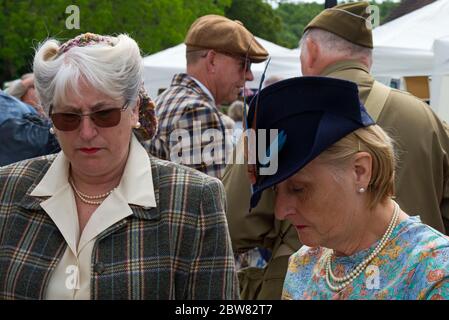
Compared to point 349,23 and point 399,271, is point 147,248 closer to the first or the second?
point 399,271

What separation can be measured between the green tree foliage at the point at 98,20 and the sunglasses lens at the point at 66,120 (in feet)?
23.4

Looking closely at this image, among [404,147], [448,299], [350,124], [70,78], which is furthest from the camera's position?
[404,147]

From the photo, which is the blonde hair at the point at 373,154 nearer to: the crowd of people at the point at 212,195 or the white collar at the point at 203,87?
the crowd of people at the point at 212,195

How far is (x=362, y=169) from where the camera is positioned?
2193mm

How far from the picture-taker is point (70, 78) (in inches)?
100.0

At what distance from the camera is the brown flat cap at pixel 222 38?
15.4ft

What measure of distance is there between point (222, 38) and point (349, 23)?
3.46 ft

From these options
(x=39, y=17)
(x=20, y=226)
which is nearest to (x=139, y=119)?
(x=20, y=226)

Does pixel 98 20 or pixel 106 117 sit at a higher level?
pixel 106 117

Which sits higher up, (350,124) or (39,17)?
(350,124)

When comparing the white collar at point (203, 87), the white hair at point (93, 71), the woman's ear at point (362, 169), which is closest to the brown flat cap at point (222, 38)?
the white collar at point (203, 87)

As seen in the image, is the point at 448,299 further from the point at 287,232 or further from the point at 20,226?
the point at 287,232

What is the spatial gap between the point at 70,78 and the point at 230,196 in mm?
1368

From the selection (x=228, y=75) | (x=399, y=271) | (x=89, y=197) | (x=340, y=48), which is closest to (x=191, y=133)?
(x=228, y=75)
